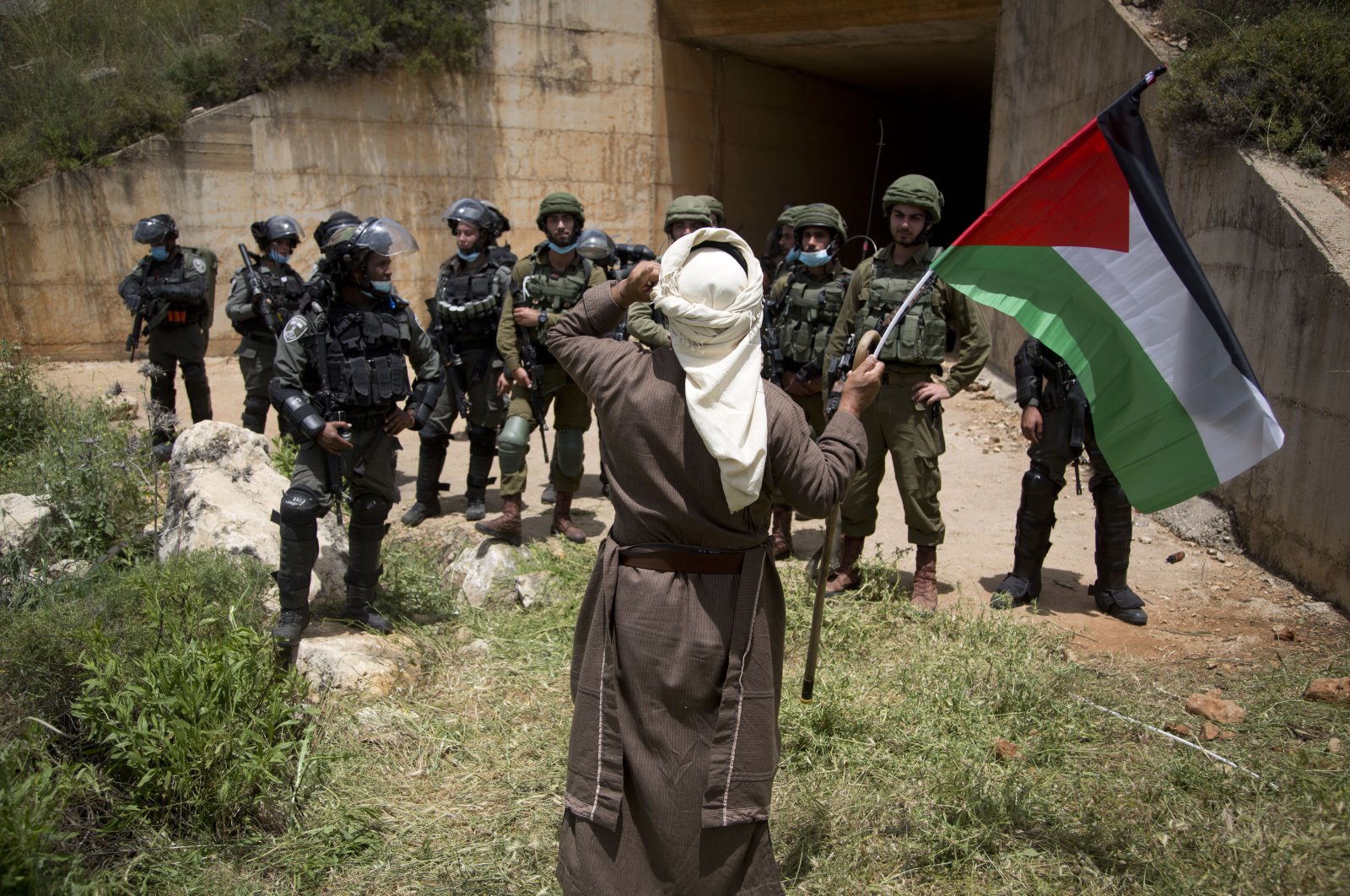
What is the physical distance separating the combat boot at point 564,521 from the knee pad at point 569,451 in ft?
0.54

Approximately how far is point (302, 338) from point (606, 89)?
9.62 metres

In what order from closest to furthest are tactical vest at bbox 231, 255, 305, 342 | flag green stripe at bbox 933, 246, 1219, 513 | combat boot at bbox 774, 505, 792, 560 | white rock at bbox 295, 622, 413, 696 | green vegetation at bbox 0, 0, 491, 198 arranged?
flag green stripe at bbox 933, 246, 1219, 513 → white rock at bbox 295, 622, 413, 696 → combat boot at bbox 774, 505, 792, 560 → tactical vest at bbox 231, 255, 305, 342 → green vegetation at bbox 0, 0, 491, 198

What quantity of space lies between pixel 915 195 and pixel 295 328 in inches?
117

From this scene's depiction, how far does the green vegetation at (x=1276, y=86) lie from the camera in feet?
20.6

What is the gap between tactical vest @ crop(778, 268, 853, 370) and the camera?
5859 millimetres

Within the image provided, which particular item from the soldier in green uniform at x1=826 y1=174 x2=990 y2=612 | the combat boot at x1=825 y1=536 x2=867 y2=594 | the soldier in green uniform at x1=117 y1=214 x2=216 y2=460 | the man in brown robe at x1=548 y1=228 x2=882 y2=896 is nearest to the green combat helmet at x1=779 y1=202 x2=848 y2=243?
the soldier in green uniform at x1=826 y1=174 x2=990 y2=612

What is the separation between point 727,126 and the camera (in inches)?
562

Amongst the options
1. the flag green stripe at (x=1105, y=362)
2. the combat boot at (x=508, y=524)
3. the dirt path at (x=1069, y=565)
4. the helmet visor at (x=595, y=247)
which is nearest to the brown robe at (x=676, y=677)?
the flag green stripe at (x=1105, y=362)

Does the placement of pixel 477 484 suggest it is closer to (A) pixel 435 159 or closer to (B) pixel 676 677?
(B) pixel 676 677

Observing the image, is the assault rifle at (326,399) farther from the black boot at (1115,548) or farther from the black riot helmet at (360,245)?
the black boot at (1115,548)

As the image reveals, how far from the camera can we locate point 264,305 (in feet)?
24.6

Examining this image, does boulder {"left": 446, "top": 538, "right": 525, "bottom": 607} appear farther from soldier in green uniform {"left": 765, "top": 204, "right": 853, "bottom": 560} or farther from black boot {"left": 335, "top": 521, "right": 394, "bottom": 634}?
soldier in green uniform {"left": 765, "top": 204, "right": 853, "bottom": 560}

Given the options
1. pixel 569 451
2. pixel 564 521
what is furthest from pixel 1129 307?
pixel 564 521

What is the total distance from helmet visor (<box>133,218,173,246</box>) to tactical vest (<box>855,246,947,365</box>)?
566cm
